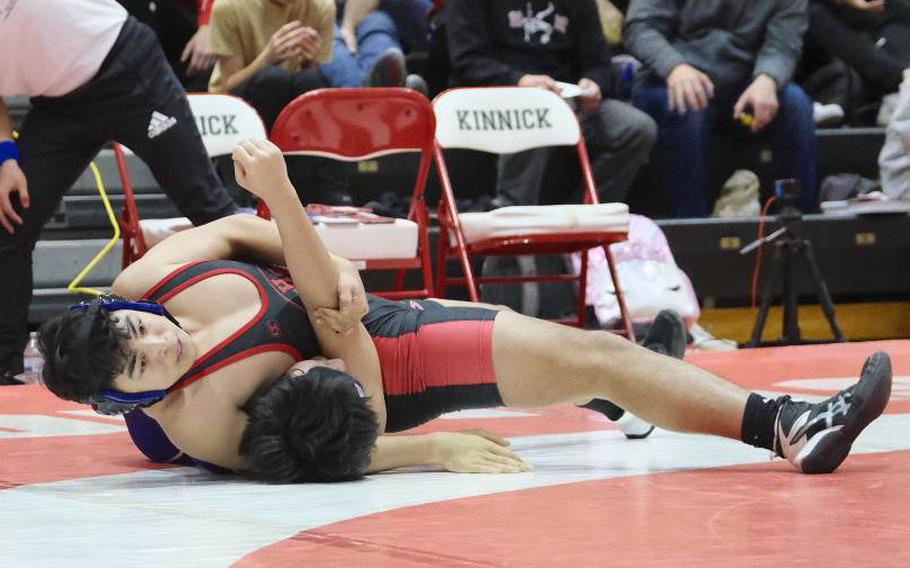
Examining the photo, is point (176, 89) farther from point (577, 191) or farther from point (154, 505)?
point (577, 191)

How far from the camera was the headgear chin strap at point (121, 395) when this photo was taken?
250 centimetres

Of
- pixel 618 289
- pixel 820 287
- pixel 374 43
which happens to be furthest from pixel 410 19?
pixel 820 287

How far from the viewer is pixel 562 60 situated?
6.61 metres

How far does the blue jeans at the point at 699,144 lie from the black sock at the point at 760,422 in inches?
161

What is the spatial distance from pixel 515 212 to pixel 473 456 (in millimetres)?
2546

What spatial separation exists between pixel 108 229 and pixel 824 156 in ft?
11.5

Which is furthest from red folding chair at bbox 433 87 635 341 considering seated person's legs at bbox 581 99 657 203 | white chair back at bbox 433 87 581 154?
seated person's legs at bbox 581 99 657 203

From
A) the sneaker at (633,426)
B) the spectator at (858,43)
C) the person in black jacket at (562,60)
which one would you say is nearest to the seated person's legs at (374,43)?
the person in black jacket at (562,60)

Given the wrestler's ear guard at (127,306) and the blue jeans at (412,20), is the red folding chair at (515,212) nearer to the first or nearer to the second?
the blue jeans at (412,20)

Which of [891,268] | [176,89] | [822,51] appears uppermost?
[176,89]

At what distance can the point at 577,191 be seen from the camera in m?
6.85

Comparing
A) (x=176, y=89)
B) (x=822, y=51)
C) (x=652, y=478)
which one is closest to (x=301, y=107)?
(x=176, y=89)

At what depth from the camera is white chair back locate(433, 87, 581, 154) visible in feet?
18.8

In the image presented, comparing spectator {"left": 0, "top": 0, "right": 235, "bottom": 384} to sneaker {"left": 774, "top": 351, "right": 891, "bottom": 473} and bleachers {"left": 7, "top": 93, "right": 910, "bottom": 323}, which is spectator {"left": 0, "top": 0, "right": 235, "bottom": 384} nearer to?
bleachers {"left": 7, "top": 93, "right": 910, "bottom": 323}
